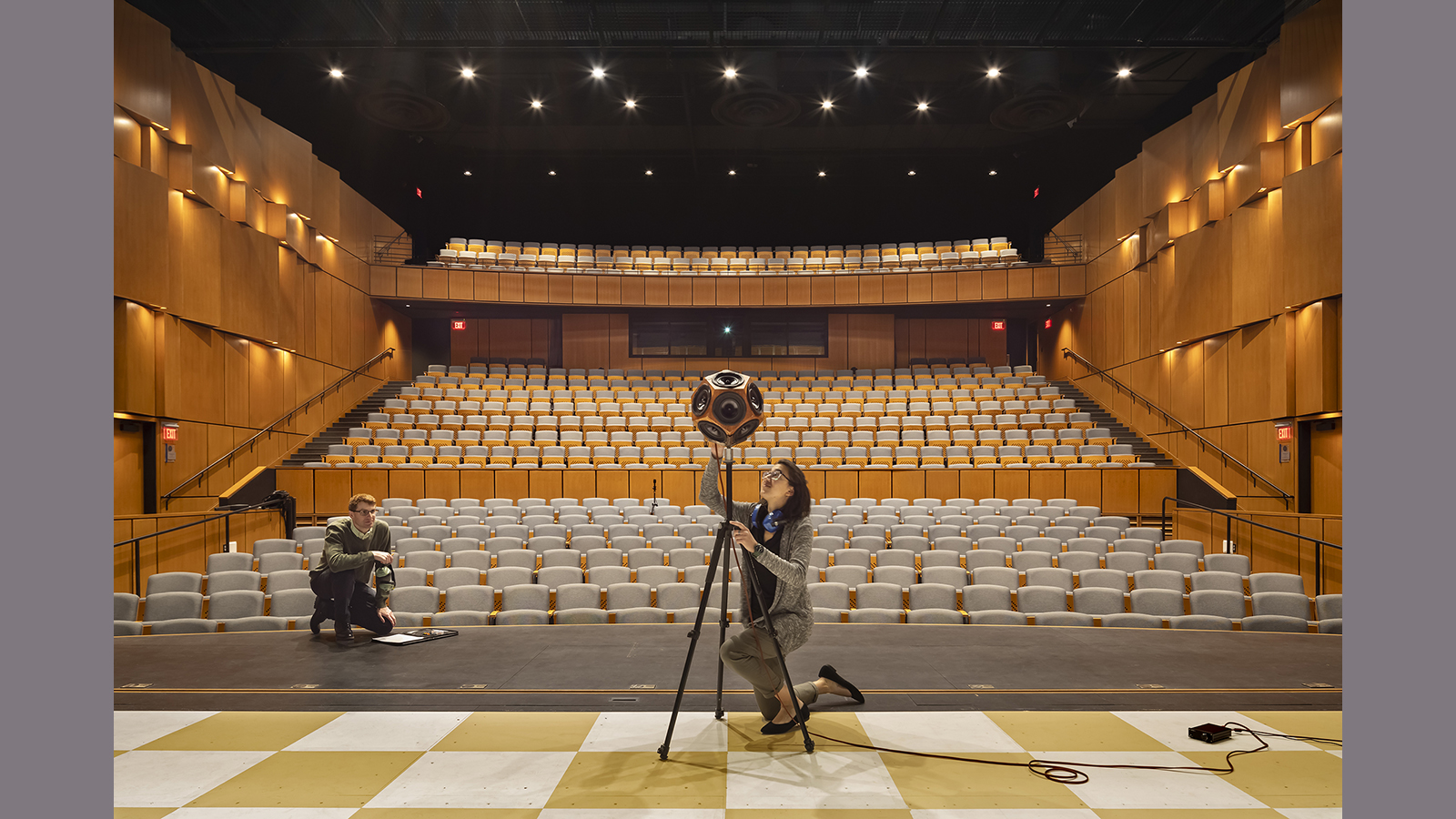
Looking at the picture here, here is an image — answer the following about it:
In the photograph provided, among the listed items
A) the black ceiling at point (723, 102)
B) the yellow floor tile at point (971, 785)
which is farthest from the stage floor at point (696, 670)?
the black ceiling at point (723, 102)

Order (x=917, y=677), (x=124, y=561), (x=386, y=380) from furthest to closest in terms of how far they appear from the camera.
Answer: (x=386, y=380)
(x=124, y=561)
(x=917, y=677)

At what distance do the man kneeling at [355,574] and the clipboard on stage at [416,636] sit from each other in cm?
8

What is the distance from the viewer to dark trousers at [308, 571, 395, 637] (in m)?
4.22

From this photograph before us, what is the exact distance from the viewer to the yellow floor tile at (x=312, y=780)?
2186mm

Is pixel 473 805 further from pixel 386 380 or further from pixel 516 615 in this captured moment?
pixel 386 380

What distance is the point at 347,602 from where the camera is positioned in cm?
424

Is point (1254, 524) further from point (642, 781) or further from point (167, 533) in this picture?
point (167, 533)

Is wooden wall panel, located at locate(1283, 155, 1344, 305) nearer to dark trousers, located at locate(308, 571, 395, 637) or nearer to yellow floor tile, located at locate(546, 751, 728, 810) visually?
yellow floor tile, located at locate(546, 751, 728, 810)

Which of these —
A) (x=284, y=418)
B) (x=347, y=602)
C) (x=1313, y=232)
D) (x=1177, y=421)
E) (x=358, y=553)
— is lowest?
(x=347, y=602)

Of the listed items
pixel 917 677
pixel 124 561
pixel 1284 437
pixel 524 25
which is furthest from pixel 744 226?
pixel 917 677

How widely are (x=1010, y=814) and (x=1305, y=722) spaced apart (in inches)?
64.8

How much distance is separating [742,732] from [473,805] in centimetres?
101

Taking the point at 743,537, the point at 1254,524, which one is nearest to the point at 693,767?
the point at 743,537

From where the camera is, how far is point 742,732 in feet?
9.05
